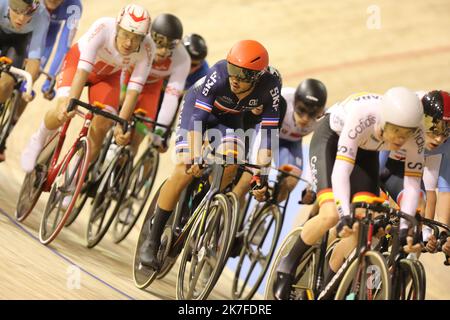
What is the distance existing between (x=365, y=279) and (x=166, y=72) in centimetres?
328

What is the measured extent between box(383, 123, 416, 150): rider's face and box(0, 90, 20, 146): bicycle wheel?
11.0ft

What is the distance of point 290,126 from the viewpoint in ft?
24.3

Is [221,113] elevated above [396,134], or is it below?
above

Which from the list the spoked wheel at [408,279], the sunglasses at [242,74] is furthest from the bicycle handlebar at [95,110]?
the spoked wheel at [408,279]

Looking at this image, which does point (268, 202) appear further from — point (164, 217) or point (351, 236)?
point (351, 236)

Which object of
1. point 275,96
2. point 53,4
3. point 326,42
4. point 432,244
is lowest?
point 432,244

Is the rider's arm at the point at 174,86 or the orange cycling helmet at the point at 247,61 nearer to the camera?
the orange cycling helmet at the point at 247,61

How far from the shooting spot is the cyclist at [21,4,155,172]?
21.1 ft

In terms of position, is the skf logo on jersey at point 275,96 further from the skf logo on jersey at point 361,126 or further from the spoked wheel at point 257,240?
the spoked wheel at point 257,240

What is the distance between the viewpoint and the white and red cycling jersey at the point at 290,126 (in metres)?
7.39

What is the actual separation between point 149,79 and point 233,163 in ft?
6.90

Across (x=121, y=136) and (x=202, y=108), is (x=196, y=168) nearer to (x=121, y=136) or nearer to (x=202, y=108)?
(x=202, y=108)

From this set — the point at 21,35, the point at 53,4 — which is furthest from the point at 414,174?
the point at 53,4

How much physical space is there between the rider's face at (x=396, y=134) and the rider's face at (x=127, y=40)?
7.38 ft
